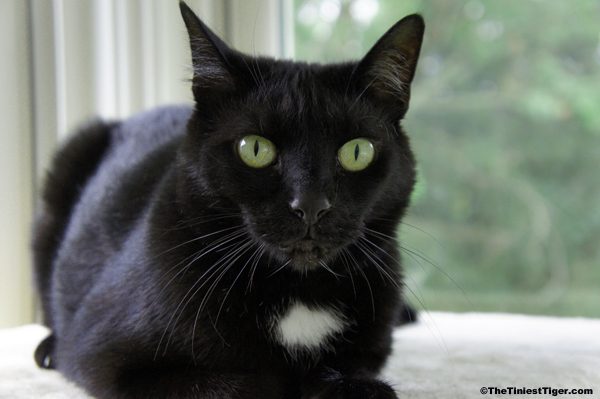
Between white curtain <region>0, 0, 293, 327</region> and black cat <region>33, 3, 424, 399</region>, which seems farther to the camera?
white curtain <region>0, 0, 293, 327</region>

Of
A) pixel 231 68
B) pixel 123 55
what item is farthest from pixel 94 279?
pixel 123 55

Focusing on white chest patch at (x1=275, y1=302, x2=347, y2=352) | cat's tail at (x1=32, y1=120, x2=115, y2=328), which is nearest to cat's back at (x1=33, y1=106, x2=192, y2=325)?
cat's tail at (x1=32, y1=120, x2=115, y2=328)

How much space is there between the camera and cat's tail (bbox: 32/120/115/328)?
1592 millimetres

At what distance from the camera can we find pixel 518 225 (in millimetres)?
2816

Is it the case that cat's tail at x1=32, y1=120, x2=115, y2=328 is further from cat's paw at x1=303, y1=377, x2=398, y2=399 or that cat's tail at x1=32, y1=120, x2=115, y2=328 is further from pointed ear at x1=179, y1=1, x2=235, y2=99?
cat's paw at x1=303, y1=377, x2=398, y2=399

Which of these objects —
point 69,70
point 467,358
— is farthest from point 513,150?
point 69,70

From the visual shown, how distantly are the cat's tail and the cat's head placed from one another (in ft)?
2.05

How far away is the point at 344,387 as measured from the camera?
3.24 ft

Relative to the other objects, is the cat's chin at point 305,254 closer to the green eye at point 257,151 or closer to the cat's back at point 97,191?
the green eye at point 257,151

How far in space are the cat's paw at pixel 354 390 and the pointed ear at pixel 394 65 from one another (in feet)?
1.42

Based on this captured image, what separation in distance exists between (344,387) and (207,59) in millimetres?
525

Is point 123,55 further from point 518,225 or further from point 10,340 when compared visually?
point 518,225

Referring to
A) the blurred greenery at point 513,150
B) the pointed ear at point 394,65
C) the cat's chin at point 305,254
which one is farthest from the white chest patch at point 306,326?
the blurred greenery at point 513,150

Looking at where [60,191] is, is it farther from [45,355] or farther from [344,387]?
[344,387]
